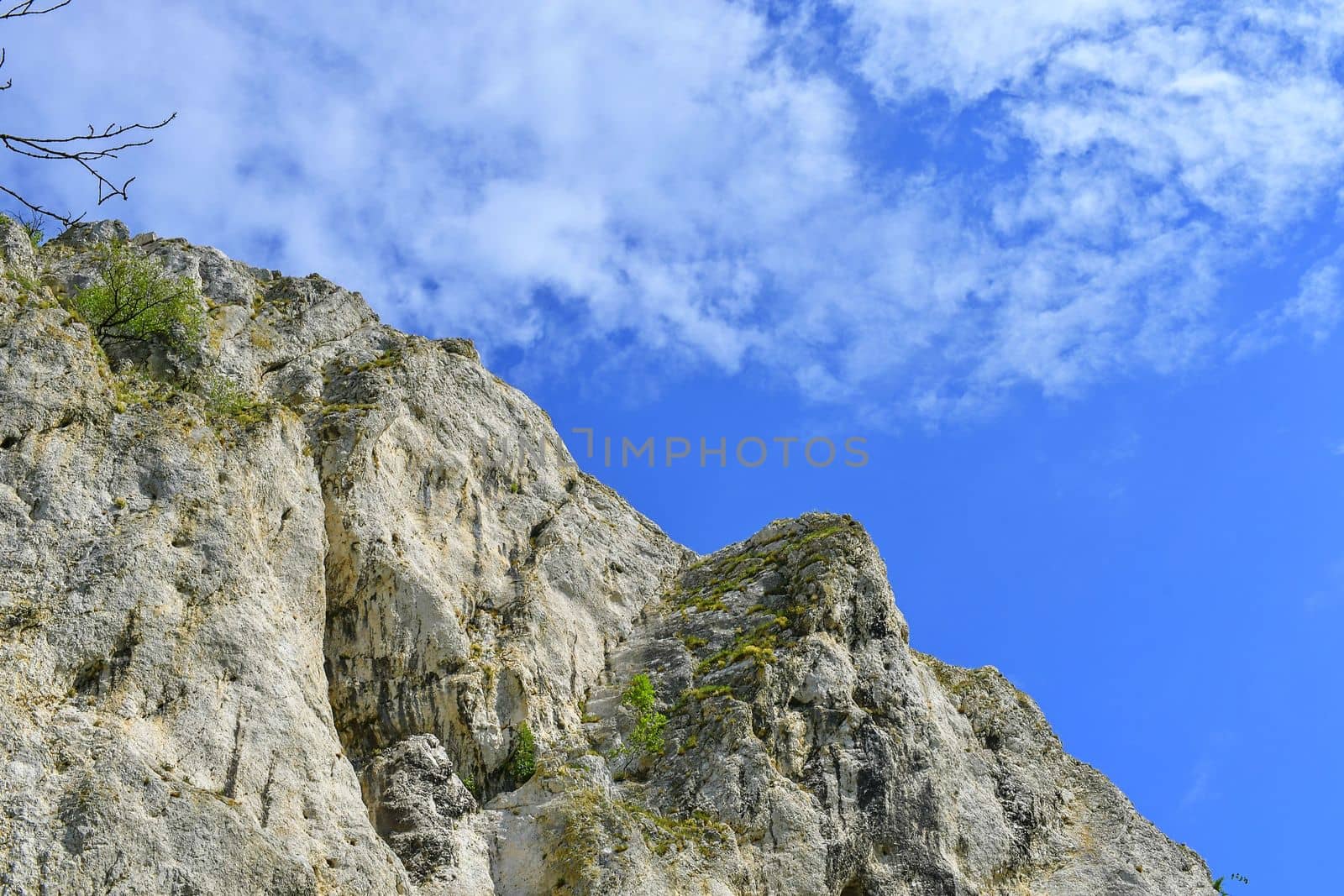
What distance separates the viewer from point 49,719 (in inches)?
792

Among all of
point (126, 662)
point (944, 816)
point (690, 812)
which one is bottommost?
point (126, 662)

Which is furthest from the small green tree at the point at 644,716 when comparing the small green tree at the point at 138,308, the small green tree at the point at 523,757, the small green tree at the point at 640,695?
the small green tree at the point at 138,308

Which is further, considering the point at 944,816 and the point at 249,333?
the point at 249,333

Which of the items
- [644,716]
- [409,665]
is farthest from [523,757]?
[644,716]

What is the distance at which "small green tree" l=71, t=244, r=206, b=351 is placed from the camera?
107 feet

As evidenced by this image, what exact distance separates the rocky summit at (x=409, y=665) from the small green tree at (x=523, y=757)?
0.06 m

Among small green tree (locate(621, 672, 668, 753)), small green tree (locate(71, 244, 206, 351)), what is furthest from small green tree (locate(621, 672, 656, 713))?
small green tree (locate(71, 244, 206, 351))

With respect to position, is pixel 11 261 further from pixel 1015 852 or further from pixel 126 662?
pixel 1015 852

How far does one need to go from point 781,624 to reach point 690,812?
6929 mm

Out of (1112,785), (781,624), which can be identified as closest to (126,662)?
(781,624)

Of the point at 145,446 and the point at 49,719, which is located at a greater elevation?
the point at 145,446

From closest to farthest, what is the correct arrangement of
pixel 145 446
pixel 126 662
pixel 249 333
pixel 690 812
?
pixel 126 662
pixel 145 446
pixel 690 812
pixel 249 333

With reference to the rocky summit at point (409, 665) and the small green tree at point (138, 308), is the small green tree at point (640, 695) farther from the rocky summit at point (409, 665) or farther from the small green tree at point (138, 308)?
the small green tree at point (138, 308)

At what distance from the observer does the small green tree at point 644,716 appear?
Answer: 30.2 meters
